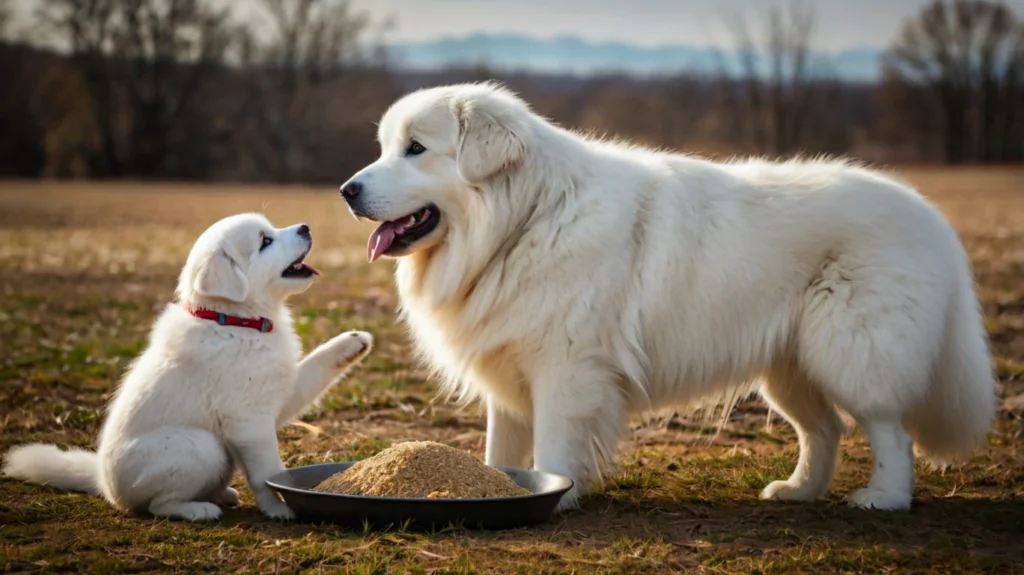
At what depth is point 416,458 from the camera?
4.54 metres

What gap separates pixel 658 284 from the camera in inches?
195

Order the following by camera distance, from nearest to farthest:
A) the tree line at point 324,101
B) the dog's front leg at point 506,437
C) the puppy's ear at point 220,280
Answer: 1. the puppy's ear at point 220,280
2. the dog's front leg at point 506,437
3. the tree line at point 324,101

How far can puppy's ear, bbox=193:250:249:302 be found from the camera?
4715 mm

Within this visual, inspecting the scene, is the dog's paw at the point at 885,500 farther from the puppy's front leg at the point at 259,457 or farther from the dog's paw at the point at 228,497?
the dog's paw at the point at 228,497

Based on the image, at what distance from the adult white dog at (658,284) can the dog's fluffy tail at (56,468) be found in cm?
177

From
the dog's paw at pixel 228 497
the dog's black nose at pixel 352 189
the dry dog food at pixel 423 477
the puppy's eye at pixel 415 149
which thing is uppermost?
the puppy's eye at pixel 415 149

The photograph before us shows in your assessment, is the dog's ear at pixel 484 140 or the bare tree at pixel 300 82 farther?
the bare tree at pixel 300 82

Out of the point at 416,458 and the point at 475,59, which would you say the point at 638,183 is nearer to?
the point at 416,458

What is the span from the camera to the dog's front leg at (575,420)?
480 centimetres

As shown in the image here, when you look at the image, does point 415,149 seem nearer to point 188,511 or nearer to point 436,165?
point 436,165

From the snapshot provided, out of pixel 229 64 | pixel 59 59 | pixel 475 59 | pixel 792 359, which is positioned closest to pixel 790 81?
pixel 475 59

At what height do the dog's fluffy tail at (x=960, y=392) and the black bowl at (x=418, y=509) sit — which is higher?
the dog's fluffy tail at (x=960, y=392)

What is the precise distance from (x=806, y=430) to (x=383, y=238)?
2.39 m

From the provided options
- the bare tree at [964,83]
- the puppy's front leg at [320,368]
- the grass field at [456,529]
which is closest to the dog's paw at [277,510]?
the grass field at [456,529]
